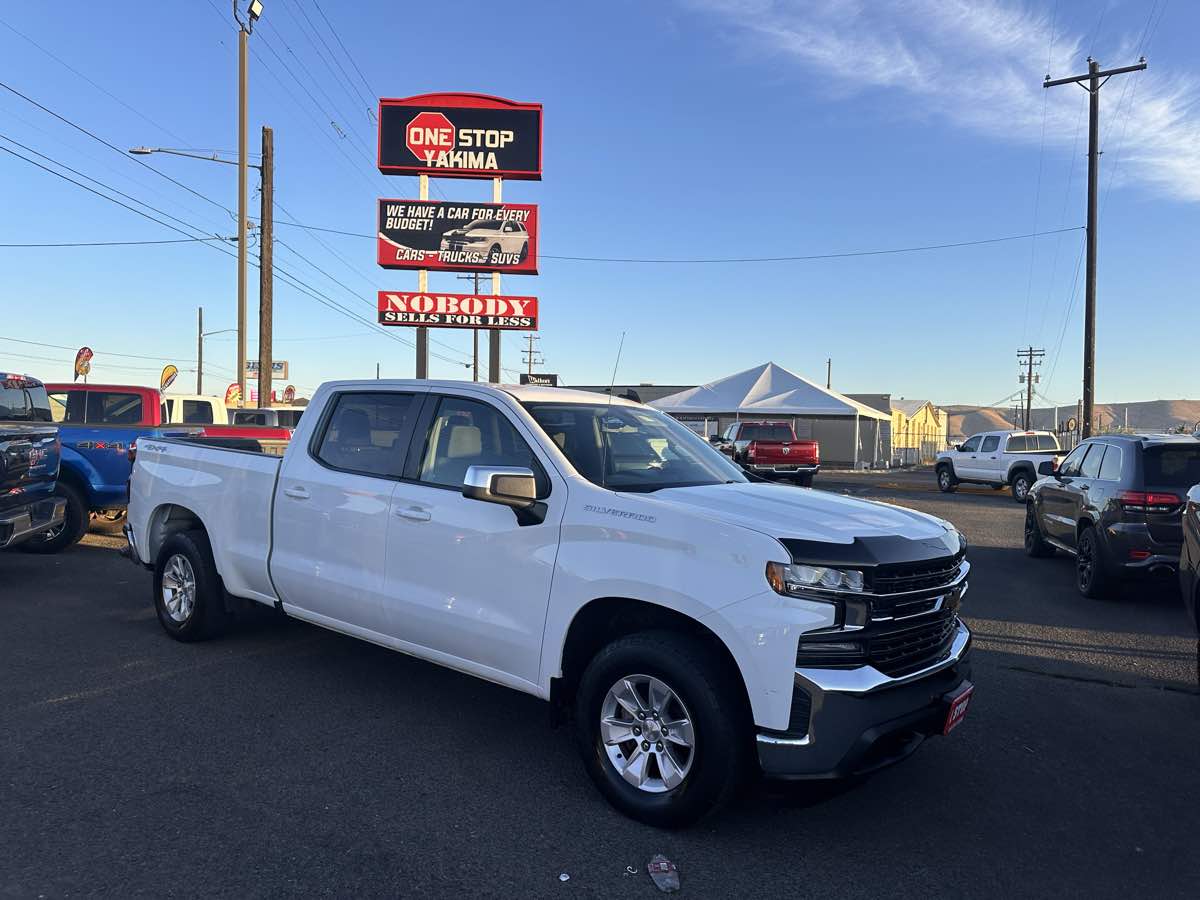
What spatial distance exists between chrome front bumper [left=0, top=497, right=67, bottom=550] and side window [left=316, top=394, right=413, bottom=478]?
4360 mm

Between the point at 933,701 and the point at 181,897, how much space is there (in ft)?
9.69

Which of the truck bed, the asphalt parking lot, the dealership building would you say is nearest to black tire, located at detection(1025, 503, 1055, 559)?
the asphalt parking lot

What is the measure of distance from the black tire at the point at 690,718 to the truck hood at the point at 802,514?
57 centimetres

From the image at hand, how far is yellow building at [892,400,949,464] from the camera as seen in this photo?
2174 inches

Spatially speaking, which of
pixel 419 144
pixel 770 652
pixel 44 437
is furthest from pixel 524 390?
pixel 419 144

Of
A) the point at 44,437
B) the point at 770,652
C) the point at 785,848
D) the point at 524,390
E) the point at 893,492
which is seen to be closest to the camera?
the point at 770,652

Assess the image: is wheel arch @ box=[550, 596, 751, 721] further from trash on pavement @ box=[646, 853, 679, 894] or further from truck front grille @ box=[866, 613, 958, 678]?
trash on pavement @ box=[646, 853, 679, 894]

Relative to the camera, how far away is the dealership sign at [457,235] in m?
18.9

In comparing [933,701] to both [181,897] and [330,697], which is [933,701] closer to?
[181,897]

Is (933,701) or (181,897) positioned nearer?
(181,897)

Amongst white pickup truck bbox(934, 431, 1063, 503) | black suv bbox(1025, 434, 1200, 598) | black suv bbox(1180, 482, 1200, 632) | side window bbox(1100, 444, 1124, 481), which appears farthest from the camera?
white pickup truck bbox(934, 431, 1063, 503)

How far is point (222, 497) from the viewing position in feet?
18.9

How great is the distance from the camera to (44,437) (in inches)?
332

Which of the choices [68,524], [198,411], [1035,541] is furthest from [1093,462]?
[198,411]
